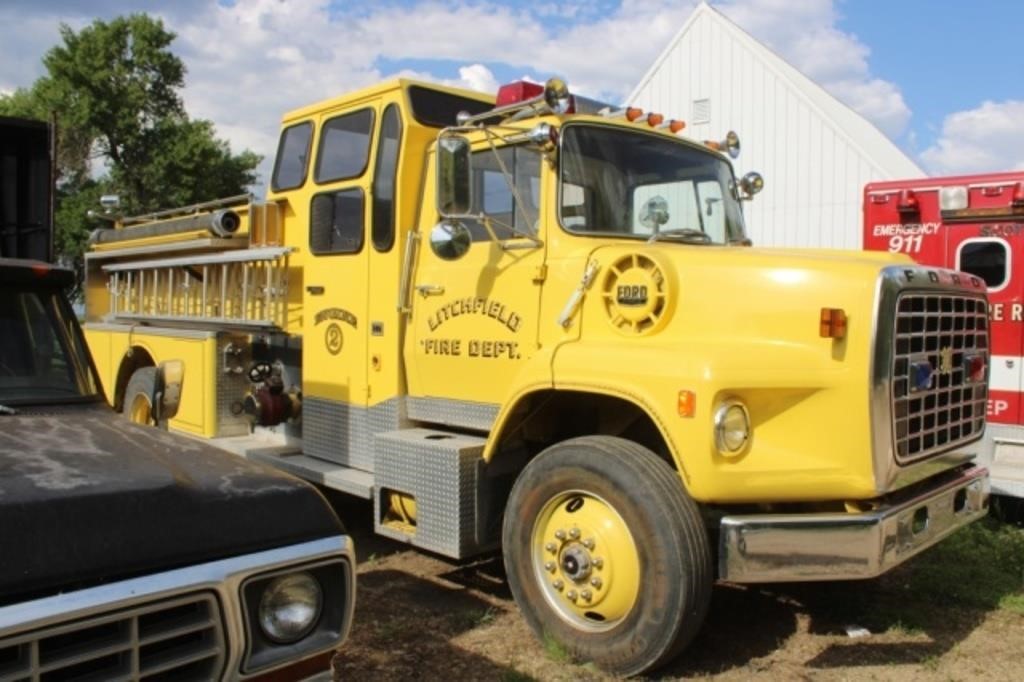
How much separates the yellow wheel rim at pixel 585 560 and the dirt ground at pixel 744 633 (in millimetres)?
255

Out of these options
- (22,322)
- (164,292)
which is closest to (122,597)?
(22,322)

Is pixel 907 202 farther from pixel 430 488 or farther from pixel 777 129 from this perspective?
pixel 777 129

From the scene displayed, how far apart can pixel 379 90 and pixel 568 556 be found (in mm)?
3212

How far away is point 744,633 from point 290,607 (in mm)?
3057

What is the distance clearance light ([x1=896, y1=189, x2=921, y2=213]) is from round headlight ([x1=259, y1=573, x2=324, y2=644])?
270 inches

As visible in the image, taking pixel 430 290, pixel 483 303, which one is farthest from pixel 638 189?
pixel 430 290

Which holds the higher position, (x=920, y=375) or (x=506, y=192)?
(x=506, y=192)

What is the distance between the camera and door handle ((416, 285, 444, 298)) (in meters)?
5.23

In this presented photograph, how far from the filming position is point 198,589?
6.97ft

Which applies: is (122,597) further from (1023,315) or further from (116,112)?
(116,112)

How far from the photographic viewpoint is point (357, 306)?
5.80 metres

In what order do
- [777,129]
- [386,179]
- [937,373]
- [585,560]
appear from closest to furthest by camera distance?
[585,560]
[937,373]
[386,179]
[777,129]

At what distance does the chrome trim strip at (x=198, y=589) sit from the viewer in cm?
188

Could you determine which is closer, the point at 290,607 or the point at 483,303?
the point at 290,607
